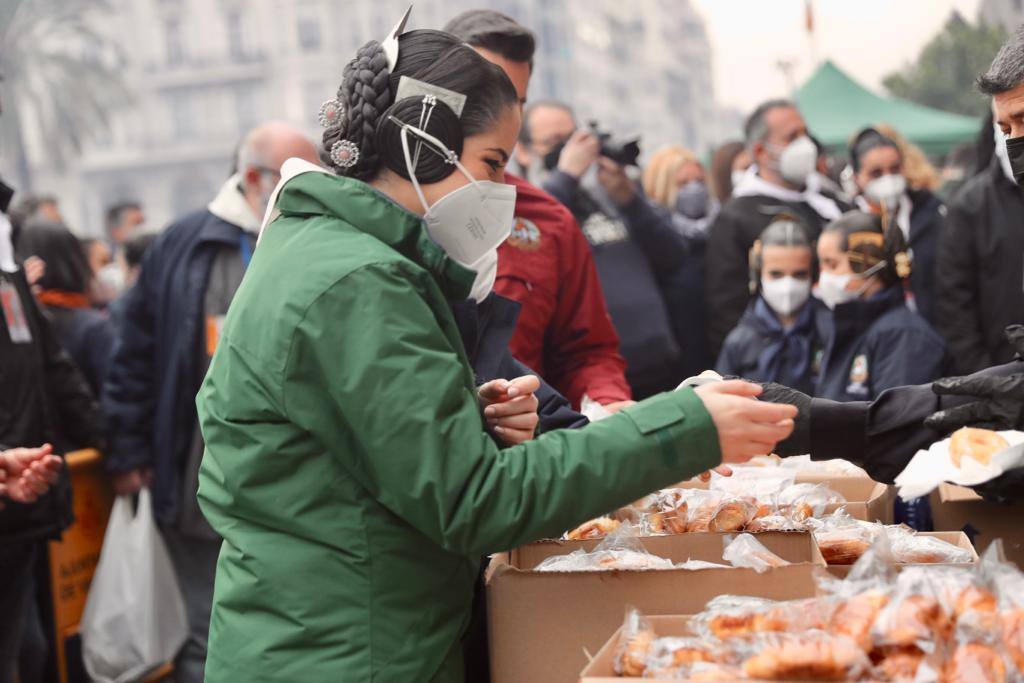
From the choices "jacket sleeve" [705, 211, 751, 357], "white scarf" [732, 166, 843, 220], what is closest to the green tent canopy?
"white scarf" [732, 166, 843, 220]

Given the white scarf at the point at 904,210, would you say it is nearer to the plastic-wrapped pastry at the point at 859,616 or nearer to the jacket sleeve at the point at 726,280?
the jacket sleeve at the point at 726,280

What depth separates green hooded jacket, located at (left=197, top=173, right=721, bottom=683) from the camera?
1934 millimetres

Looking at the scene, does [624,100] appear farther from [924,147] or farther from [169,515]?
[169,515]

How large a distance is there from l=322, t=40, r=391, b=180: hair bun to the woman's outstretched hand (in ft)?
2.40

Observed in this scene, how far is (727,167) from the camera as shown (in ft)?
28.0

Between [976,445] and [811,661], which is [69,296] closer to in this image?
[976,445]

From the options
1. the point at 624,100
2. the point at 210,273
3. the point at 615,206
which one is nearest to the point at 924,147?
the point at 615,206

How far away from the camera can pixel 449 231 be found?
2.28 meters

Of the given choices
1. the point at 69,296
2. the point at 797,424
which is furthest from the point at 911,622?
the point at 69,296

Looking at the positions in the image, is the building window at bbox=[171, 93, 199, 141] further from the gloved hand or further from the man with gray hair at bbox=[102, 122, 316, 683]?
the gloved hand

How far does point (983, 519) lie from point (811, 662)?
1255mm

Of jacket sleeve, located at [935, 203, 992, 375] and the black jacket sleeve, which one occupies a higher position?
the black jacket sleeve

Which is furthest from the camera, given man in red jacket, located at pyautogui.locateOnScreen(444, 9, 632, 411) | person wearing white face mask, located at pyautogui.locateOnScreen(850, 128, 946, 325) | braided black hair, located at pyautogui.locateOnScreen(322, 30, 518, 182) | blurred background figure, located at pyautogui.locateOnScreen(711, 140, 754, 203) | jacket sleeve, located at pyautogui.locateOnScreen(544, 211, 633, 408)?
blurred background figure, located at pyautogui.locateOnScreen(711, 140, 754, 203)

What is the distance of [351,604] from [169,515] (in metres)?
3.31
